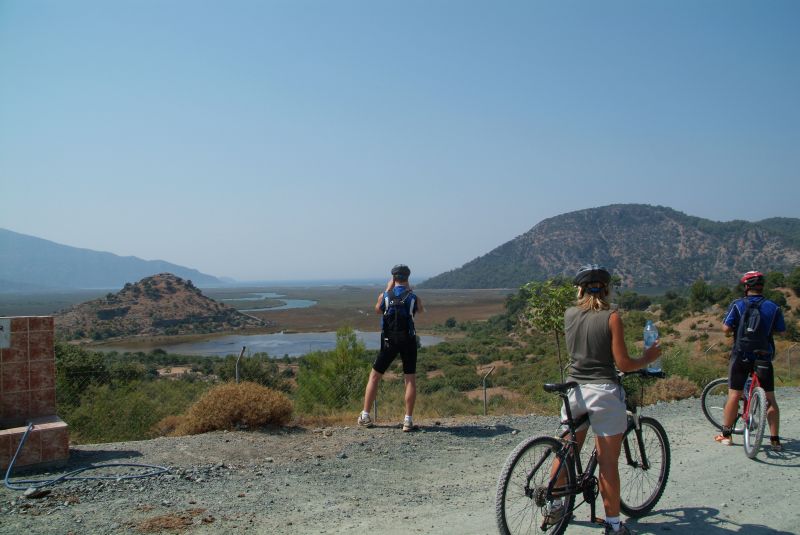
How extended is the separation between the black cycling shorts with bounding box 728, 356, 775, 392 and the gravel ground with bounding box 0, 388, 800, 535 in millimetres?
763

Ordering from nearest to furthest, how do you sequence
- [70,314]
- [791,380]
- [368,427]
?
A: [368,427] → [791,380] → [70,314]

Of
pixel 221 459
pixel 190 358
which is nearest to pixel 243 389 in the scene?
pixel 221 459

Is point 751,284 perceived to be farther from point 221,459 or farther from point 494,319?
point 494,319

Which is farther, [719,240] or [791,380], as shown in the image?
[719,240]

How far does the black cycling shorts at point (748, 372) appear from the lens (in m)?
6.17

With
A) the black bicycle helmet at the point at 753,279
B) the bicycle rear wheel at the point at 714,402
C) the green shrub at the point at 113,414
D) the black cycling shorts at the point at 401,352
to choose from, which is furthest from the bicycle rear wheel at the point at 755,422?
the green shrub at the point at 113,414

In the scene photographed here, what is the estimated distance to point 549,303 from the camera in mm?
14625

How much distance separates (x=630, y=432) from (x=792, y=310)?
4280 centimetres

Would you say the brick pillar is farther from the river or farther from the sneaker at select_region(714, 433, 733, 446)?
the river

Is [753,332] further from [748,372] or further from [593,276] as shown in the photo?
[593,276]

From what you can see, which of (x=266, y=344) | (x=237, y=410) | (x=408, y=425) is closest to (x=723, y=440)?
(x=408, y=425)

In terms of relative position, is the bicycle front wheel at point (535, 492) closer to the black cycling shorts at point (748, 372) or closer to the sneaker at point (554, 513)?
the sneaker at point (554, 513)

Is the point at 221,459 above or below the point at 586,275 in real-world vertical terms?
below

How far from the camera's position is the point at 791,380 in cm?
1509
